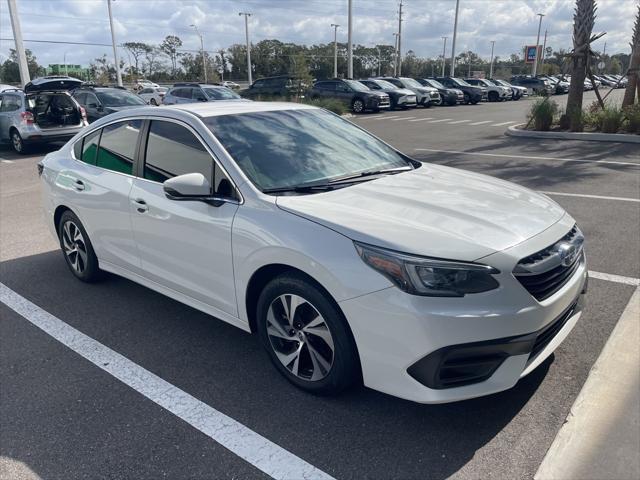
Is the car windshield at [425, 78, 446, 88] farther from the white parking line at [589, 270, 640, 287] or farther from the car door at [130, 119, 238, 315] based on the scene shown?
the car door at [130, 119, 238, 315]

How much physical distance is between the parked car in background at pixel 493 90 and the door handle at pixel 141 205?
36253 mm

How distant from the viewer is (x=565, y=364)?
342cm

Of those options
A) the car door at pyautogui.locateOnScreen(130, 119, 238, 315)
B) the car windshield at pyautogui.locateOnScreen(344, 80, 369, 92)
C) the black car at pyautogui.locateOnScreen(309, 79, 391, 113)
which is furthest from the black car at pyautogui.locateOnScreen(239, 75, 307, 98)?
the car door at pyautogui.locateOnScreen(130, 119, 238, 315)

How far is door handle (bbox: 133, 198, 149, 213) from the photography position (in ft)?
12.8

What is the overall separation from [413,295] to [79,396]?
7.25ft

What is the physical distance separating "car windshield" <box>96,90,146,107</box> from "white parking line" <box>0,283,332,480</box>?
1305cm

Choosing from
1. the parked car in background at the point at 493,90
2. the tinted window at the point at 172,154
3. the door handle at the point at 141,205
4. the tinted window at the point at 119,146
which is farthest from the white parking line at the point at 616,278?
the parked car in background at the point at 493,90

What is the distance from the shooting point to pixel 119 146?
439cm

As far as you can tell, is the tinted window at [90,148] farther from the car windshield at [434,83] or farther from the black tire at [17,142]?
the car windshield at [434,83]

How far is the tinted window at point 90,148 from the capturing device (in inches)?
185

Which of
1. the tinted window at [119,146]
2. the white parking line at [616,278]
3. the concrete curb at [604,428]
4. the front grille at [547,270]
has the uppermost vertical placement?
the tinted window at [119,146]

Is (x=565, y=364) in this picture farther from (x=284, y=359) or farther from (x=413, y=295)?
(x=284, y=359)

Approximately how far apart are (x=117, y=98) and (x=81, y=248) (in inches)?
507

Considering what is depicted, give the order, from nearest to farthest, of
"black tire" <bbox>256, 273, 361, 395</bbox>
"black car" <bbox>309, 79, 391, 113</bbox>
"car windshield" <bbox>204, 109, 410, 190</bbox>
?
"black tire" <bbox>256, 273, 361, 395</bbox>, "car windshield" <bbox>204, 109, 410, 190</bbox>, "black car" <bbox>309, 79, 391, 113</bbox>
